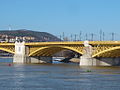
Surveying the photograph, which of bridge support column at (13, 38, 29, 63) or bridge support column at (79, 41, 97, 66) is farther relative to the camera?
bridge support column at (13, 38, 29, 63)

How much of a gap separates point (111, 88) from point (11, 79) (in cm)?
2000

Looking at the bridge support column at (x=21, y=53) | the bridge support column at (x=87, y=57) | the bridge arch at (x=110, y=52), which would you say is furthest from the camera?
the bridge support column at (x=21, y=53)

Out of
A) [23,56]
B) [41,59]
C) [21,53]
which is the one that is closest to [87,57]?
[23,56]

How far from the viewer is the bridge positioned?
112 metres

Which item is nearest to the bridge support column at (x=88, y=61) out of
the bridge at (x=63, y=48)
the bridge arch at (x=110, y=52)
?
the bridge at (x=63, y=48)

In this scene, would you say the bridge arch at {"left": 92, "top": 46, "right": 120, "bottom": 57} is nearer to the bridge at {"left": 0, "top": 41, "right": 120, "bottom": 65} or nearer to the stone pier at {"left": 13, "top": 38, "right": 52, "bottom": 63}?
the bridge at {"left": 0, "top": 41, "right": 120, "bottom": 65}

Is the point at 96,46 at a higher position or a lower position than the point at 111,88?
higher

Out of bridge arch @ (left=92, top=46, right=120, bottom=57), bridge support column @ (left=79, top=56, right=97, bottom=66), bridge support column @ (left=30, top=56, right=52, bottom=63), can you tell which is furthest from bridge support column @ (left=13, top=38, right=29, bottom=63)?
bridge arch @ (left=92, top=46, right=120, bottom=57)

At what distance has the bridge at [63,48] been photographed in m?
112

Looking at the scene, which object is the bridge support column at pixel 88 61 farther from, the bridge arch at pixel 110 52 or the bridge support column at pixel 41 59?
the bridge support column at pixel 41 59

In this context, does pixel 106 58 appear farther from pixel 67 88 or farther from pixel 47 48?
pixel 67 88

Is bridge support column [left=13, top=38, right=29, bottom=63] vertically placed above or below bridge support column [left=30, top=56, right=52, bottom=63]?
above

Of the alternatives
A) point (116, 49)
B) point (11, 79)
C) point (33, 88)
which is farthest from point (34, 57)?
point (33, 88)

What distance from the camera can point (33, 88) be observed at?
6269 cm
